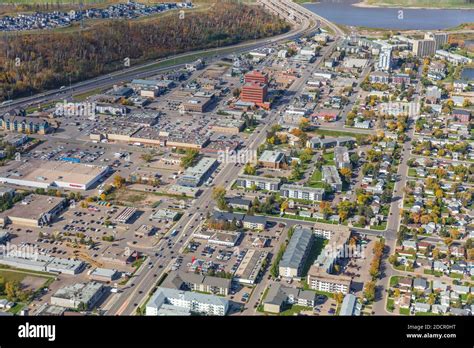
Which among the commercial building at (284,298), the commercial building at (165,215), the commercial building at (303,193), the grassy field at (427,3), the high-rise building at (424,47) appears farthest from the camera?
the grassy field at (427,3)

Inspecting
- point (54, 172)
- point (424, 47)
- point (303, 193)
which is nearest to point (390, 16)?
point (424, 47)

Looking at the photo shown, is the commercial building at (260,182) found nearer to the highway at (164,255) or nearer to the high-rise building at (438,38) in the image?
the highway at (164,255)

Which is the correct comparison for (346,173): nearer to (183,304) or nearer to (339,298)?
(339,298)

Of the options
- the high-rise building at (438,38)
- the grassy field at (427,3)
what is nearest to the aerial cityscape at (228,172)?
the high-rise building at (438,38)

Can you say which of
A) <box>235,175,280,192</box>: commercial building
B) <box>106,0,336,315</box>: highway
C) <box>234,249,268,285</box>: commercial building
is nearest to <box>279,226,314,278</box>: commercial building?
<box>234,249,268,285</box>: commercial building

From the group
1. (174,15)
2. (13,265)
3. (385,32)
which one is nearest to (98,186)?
(13,265)

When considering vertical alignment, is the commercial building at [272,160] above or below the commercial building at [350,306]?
above
